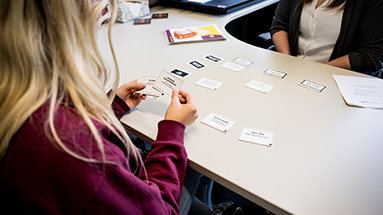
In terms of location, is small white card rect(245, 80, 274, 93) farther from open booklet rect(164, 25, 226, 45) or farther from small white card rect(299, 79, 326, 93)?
open booklet rect(164, 25, 226, 45)

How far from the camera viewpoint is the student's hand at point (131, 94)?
88 cm

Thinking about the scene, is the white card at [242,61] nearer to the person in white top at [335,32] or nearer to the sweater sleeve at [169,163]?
the person in white top at [335,32]

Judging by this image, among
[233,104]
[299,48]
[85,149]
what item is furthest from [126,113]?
[299,48]

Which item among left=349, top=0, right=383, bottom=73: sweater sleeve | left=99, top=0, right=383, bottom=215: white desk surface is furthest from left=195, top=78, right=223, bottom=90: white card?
left=349, top=0, right=383, bottom=73: sweater sleeve

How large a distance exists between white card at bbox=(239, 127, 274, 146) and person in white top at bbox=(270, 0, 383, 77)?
740mm

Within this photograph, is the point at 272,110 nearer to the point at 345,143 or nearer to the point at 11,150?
the point at 345,143

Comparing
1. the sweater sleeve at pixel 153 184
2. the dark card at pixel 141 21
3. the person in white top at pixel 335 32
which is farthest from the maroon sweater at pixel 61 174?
the dark card at pixel 141 21

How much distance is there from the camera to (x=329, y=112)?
85 cm

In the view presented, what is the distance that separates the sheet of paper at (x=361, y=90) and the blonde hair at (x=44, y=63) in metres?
0.83

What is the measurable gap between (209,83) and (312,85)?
399 millimetres

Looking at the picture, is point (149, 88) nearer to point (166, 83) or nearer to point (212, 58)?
point (166, 83)

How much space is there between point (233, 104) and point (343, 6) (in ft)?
2.59

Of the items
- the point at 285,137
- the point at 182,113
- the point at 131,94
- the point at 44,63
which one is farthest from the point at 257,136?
the point at 44,63

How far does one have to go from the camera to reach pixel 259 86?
1000 millimetres
